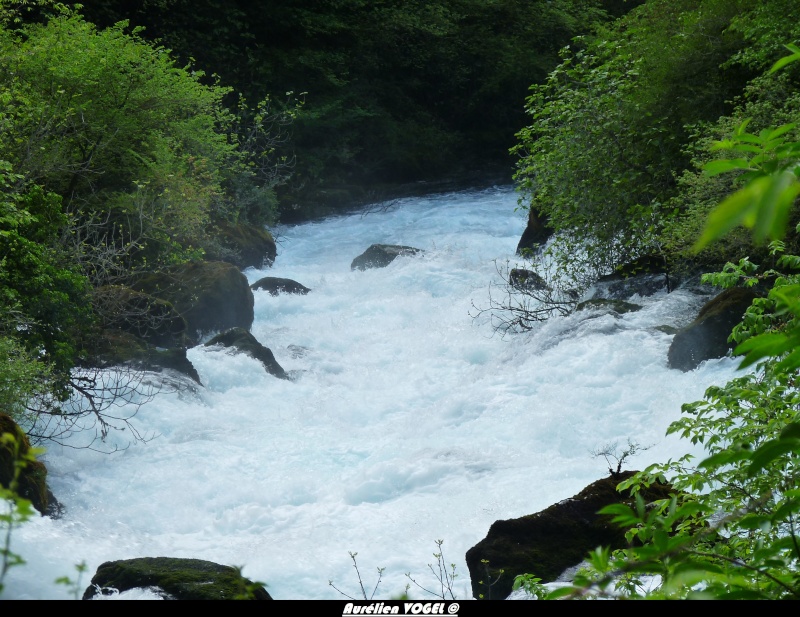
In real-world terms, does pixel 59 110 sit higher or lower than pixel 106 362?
higher

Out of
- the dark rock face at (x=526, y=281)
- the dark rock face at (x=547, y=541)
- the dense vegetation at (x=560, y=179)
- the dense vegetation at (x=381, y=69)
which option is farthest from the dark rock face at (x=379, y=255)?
the dark rock face at (x=547, y=541)

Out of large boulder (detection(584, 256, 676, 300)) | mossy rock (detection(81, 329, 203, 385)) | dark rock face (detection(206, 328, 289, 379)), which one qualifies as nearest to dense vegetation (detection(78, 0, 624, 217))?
dark rock face (detection(206, 328, 289, 379))

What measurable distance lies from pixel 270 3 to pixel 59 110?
13615 millimetres

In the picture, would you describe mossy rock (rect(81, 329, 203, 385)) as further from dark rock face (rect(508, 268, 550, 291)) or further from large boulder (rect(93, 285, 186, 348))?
dark rock face (rect(508, 268, 550, 291))

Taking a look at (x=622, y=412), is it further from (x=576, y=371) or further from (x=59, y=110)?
(x=59, y=110)

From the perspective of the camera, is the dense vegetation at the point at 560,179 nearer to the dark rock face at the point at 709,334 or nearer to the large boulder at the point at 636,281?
the large boulder at the point at 636,281

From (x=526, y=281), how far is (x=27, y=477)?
28.4ft

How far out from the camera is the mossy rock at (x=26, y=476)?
22.2ft

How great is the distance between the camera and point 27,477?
7.31 meters

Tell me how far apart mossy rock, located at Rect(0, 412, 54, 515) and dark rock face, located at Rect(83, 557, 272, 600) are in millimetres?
1325

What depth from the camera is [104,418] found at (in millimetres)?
9648

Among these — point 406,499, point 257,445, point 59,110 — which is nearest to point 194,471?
point 257,445

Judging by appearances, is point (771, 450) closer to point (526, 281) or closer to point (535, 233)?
point (526, 281)

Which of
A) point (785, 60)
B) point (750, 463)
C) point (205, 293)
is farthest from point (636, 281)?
point (785, 60)
